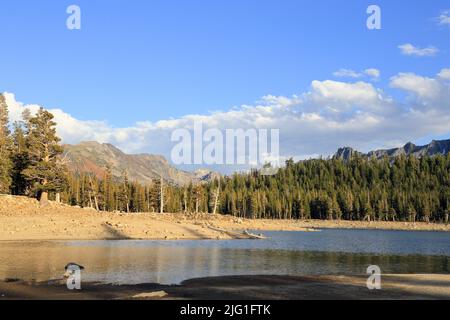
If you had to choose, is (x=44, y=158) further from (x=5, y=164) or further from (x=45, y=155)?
(x=5, y=164)

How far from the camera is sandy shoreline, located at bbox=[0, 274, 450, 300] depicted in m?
21.1

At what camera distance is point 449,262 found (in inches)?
1790

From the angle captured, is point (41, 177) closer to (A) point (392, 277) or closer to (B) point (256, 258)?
(B) point (256, 258)

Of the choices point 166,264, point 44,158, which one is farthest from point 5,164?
point 166,264

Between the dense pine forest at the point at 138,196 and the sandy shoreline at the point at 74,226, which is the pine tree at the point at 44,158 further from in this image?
the sandy shoreline at the point at 74,226

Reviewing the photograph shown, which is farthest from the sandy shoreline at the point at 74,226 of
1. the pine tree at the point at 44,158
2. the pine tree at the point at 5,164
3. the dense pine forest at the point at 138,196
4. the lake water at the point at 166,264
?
the pine tree at the point at 5,164

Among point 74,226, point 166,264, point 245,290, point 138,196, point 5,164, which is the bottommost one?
point 166,264

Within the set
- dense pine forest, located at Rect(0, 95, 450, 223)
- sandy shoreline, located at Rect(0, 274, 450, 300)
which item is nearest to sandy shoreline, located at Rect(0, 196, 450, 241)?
dense pine forest, located at Rect(0, 95, 450, 223)

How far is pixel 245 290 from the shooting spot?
23469mm

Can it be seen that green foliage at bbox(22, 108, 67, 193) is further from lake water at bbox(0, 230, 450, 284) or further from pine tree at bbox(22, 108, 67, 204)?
lake water at bbox(0, 230, 450, 284)

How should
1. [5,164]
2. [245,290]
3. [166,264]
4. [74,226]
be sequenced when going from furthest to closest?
[5,164]
[74,226]
[166,264]
[245,290]

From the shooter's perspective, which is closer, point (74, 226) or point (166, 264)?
point (166, 264)

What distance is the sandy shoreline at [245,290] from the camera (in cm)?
2106
